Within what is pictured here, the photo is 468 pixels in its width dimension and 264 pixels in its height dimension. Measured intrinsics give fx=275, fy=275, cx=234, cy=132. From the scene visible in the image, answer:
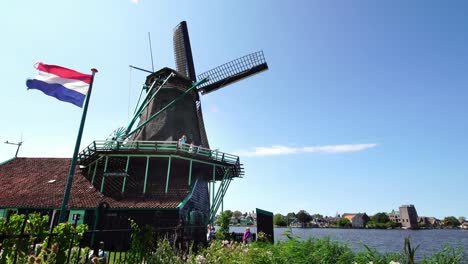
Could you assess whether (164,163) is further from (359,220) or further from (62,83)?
(359,220)

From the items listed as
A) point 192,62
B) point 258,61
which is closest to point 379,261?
point 258,61

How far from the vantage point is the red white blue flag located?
8391 mm

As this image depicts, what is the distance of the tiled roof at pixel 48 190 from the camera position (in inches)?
669

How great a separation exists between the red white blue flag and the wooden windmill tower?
8.78 metres

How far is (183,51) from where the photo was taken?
94.3 ft

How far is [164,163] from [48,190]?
8.35 m

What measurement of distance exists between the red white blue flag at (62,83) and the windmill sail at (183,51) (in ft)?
64.2

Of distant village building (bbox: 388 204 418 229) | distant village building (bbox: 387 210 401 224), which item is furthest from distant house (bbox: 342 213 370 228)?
distant village building (bbox: 388 204 418 229)

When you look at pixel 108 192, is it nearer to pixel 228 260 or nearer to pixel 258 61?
pixel 228 260

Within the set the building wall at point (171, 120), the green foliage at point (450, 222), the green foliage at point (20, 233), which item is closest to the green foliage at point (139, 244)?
the green foliage at point (20, 233)

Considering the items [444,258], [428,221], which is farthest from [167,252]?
[428,221]

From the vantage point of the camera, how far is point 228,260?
21.4ft

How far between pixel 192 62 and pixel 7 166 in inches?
753

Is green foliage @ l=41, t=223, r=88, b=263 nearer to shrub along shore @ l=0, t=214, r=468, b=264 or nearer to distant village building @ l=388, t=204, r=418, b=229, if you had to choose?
shrub along shore @ l=0, t=214, r=468, b=264
